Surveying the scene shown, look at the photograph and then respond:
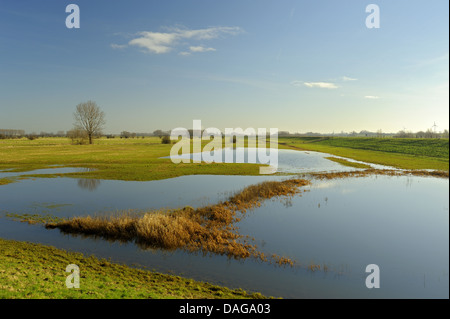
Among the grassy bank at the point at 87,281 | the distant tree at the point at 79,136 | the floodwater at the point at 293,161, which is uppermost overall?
the distant tree at the point at 79,136

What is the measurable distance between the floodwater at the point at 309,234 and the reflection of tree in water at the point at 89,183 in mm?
408

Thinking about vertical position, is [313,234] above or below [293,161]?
below

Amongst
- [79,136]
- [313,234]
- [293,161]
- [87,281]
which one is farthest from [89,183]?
[79,136]

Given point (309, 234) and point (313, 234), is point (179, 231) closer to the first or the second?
point (309, 234)

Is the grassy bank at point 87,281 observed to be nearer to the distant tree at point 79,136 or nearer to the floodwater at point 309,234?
the floodwater at point 309,234

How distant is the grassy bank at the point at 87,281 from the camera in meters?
9.56

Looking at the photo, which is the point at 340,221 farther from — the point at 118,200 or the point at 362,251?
the point at 118,200

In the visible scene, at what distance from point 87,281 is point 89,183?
91.0 feet

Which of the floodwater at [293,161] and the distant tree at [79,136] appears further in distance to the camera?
the distant tree at [79,136]

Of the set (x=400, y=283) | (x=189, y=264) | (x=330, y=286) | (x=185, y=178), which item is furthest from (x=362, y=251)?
(x=185, y=178)

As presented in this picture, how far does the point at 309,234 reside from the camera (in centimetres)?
1783

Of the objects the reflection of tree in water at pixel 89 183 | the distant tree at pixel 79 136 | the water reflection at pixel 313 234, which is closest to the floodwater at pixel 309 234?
the water reflection at pixel 313 234

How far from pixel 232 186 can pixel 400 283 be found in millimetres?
23890

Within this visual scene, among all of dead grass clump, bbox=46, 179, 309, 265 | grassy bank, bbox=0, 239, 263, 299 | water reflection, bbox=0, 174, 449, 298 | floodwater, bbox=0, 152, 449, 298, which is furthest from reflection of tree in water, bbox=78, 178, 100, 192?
grassy bank, bbox=0, 239, 263, 299
